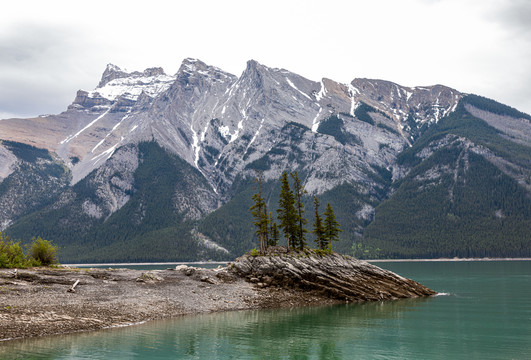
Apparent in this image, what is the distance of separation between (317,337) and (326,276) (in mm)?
34766

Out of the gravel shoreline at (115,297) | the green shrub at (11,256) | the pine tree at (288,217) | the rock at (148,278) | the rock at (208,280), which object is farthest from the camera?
the pine tree at (288,217)

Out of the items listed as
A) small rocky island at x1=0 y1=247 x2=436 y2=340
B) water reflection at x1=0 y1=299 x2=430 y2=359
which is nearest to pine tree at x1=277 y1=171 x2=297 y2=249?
small rocky island at x1=0 y1=247 x2=436 y2=340

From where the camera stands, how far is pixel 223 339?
4606 centimetres

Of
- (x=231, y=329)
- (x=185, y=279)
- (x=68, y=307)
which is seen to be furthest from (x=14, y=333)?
(x=185, y=279)

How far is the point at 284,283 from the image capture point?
79.6 m

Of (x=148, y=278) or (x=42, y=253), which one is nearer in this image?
(x=42, y=253)

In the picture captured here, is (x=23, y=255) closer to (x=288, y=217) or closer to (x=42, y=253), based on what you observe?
(x=42, y=253)

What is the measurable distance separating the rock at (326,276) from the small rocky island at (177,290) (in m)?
0.17

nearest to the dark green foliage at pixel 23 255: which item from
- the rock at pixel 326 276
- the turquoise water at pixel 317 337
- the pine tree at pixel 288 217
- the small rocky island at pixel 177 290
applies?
the small rocky island at pixel 177 290

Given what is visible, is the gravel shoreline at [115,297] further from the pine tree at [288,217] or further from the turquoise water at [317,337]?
the pine tree at [288,217]

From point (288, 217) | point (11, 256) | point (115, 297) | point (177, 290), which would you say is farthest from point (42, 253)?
point (288, 217)

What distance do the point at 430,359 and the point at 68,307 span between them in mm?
39655

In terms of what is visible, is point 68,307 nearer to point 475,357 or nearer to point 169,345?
point 169,345

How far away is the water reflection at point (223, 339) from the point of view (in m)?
39.2
